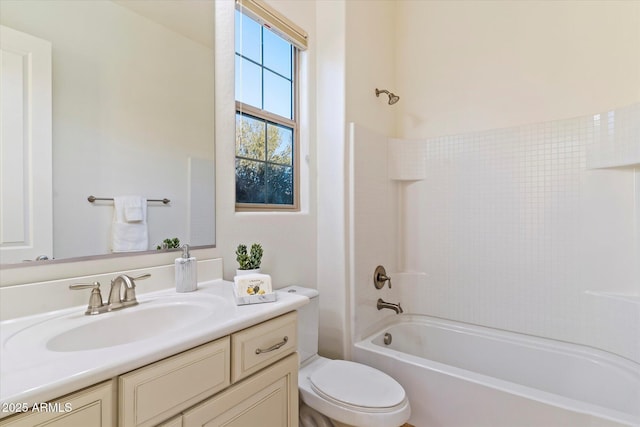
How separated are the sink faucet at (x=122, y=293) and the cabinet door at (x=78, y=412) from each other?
0.42 m

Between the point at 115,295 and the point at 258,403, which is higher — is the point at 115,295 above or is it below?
above

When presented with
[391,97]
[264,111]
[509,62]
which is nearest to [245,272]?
[264,111]

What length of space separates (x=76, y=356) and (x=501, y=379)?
207 cm

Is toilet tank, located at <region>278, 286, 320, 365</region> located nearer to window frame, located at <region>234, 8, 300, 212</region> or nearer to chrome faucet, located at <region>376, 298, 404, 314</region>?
window frame, located at <region>234, 8, 300, 212</region>

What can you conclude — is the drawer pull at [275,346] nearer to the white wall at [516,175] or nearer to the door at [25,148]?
the door at [25,148]

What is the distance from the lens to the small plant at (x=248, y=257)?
144cm

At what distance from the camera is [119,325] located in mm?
961

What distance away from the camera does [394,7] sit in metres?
2.46

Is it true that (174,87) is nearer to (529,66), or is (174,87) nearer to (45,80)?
(45,80)

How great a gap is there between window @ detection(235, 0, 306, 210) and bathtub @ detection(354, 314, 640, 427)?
3.62 feet

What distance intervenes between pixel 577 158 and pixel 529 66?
0.65 metres

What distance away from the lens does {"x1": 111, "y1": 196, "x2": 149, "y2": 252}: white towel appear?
3.67 ft

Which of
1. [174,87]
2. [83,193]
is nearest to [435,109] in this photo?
[174,87]

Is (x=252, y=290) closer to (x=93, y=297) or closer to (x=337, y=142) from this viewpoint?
(x=93, y=297)
